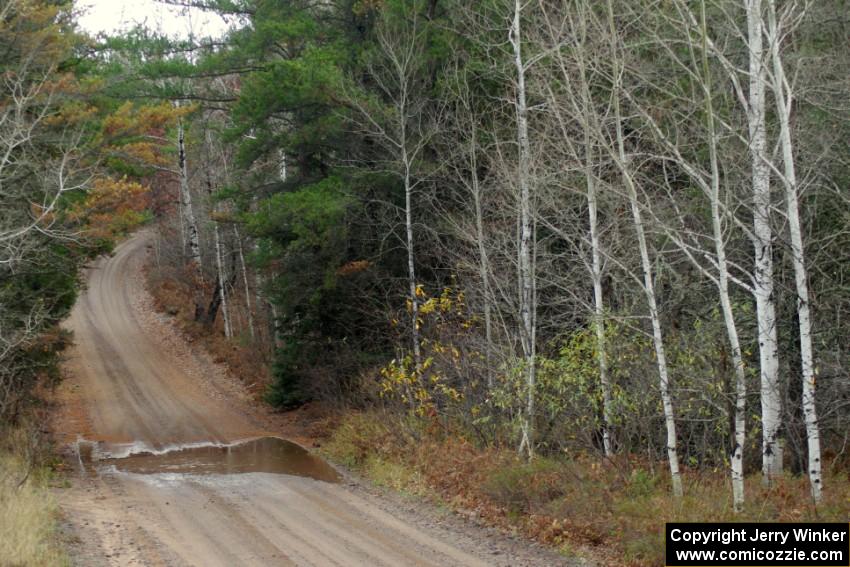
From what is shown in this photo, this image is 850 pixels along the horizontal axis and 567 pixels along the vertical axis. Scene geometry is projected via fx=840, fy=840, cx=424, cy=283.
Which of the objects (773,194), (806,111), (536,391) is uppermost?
(806,111)

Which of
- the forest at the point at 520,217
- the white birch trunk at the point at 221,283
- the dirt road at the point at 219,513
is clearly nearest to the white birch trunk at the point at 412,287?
the forest at the point at 520,217

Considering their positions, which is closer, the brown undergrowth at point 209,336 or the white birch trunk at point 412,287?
the white birch trunk at point 412,287

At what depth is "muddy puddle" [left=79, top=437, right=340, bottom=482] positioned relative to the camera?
17688mm

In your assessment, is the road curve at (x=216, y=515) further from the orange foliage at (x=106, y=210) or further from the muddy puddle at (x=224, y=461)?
the orange foliage at (x=106, y=210)

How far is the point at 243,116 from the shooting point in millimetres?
20891

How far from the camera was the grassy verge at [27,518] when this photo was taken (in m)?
9.30

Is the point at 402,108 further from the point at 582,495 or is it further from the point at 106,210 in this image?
the point at 582,495

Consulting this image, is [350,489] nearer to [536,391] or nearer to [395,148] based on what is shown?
[536,391]

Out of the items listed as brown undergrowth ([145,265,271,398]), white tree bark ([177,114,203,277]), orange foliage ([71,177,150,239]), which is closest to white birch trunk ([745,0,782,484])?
orange foliage ([71,177,150,239])

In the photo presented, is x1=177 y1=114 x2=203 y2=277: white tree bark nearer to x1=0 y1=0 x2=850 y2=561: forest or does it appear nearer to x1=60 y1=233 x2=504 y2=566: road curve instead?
x1=0 y1=0 x2=850 y2=561: forest

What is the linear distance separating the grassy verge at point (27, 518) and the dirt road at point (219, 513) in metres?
0.38

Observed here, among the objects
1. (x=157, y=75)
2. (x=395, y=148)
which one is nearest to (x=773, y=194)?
(x=395, y=148)

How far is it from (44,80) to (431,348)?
9389 mm

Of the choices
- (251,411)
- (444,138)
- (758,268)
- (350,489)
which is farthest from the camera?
(251,411)
